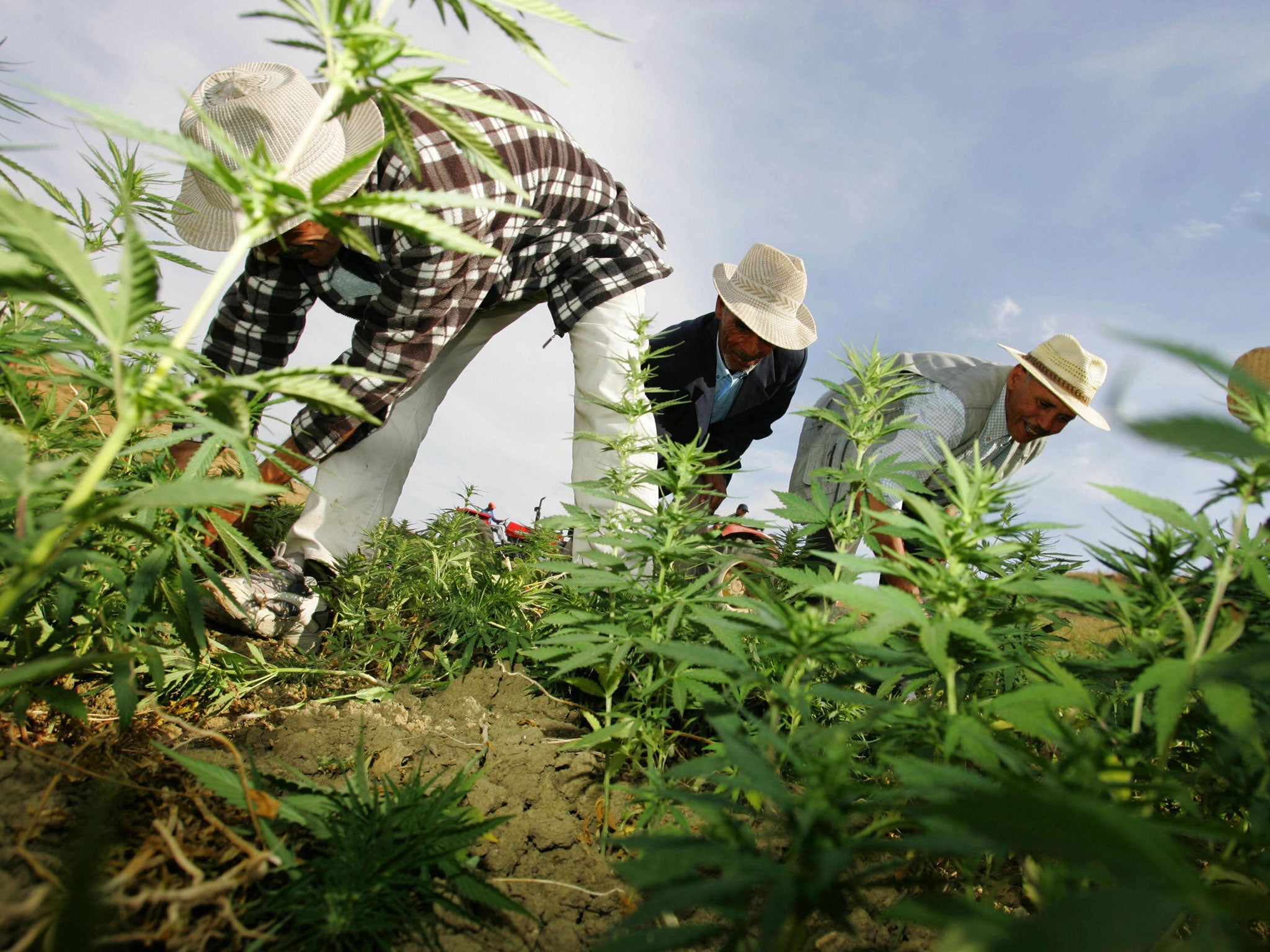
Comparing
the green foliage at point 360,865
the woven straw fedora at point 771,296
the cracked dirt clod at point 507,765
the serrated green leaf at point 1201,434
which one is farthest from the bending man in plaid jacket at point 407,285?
the serrated green leaf at point 1201,434

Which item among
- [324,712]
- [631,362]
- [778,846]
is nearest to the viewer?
[778,846]

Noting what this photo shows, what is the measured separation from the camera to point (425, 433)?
3.78 meters

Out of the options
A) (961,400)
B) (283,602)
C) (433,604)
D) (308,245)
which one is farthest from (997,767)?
(961,400)

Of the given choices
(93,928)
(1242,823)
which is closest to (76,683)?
(93,928)

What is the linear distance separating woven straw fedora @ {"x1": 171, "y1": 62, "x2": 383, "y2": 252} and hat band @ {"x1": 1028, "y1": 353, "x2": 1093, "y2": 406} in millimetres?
4215

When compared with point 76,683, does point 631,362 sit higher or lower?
higher

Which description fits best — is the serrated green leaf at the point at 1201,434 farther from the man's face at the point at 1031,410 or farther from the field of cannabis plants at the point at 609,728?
the man's face at the point at 1031,410

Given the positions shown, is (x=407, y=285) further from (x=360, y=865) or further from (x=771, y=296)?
(x=360, y=865)

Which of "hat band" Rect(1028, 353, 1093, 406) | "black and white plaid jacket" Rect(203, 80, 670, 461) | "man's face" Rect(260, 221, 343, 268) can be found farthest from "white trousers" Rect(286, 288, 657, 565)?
"hat band" Rect(1028, 353, 1093, 406)

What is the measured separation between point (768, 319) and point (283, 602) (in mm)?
3149

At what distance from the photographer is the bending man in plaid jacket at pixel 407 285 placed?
283 centimetres

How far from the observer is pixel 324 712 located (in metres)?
1.91

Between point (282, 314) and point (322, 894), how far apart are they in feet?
10.4

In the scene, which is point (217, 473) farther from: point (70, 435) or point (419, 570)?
point (70, 435)
